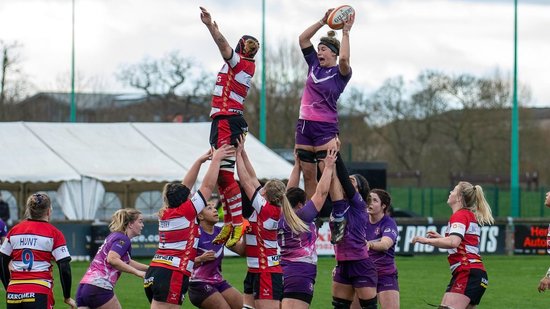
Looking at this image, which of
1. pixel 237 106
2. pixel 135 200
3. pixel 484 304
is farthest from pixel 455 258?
pixel 135 200

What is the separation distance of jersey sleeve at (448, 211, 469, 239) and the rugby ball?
2.48m

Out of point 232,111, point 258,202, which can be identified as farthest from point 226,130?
point 258,202

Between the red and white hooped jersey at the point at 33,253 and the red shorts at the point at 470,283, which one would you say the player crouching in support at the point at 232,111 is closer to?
the red and white hooped jersey at the point at 33,253

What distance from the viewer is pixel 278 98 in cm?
5497

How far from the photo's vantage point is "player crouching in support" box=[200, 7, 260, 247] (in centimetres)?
1108

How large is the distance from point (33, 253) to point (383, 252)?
4.16 metres

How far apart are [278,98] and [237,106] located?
4383cm

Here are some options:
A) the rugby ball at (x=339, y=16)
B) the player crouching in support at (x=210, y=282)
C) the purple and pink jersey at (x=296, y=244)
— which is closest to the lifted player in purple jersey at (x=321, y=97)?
the rugby ball at (x=339, y=16)

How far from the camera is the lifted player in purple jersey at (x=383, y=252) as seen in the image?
1245 centimetres

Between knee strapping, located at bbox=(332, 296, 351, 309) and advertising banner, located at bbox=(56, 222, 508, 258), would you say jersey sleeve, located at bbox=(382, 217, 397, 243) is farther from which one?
advertising banner, located at bbox=(56, 222, 508, 258)

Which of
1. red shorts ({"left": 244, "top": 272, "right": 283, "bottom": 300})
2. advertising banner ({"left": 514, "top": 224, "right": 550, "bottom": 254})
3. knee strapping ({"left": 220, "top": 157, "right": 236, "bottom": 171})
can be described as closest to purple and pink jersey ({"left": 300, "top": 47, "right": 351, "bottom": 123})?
knee strapping ({"left": 220, "top": 157, "right": 236, "bottom": 171})

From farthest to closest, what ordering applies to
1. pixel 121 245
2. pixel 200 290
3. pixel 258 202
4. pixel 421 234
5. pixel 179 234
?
1. pixel 421 234
2. pixel 200 290
3. pixel 121 245
4. pixel 258 202
5. pixel 179 234

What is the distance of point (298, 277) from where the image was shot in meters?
11.2

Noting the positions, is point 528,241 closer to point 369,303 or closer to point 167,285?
point 369,303
